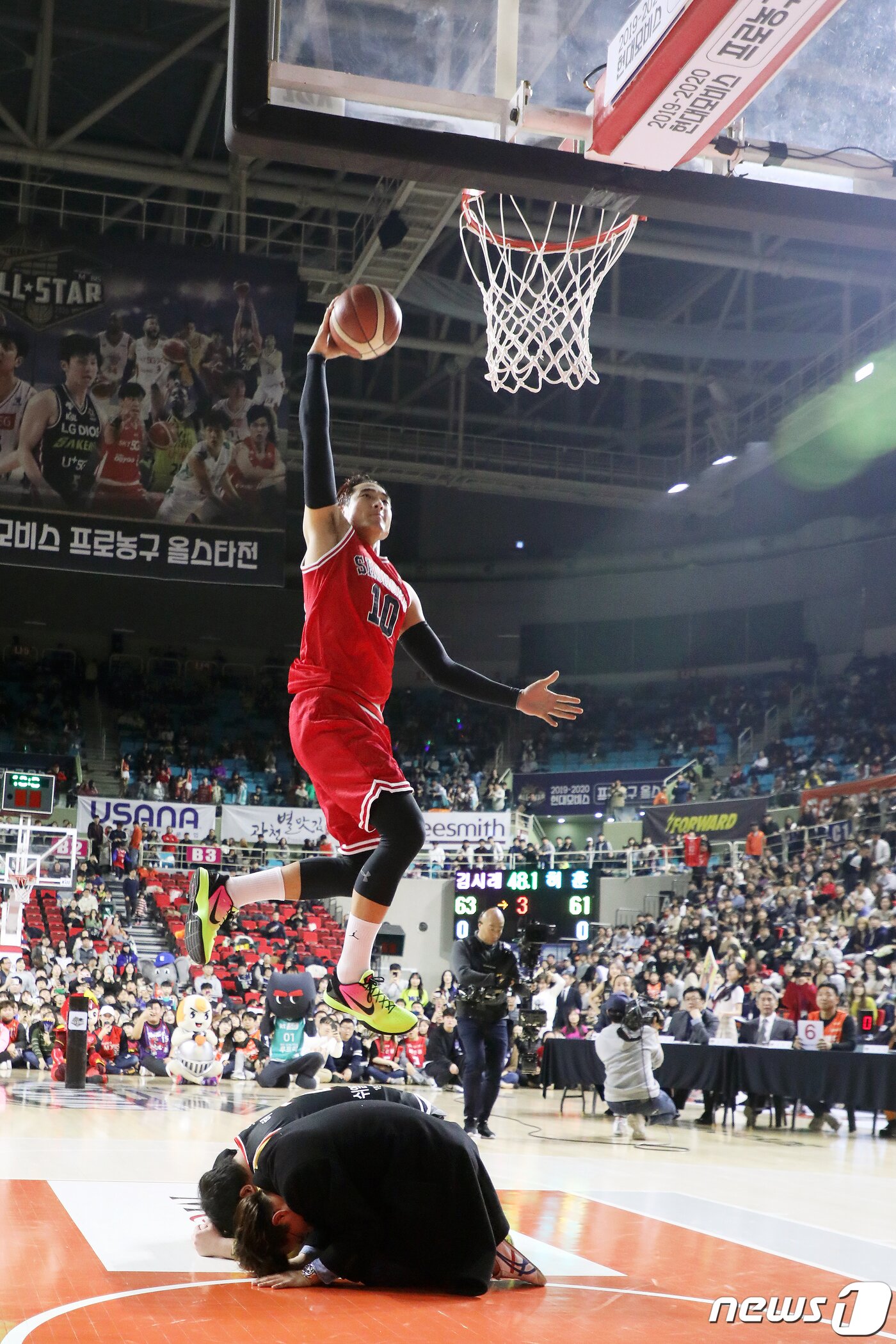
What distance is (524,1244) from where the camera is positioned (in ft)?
19.8

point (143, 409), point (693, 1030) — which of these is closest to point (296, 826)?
point (143, 409)

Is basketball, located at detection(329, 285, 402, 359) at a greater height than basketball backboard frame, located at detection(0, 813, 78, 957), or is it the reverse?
basketball, located at detection(329, 285, 402, 359)

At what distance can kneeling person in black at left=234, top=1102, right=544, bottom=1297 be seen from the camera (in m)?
4.62

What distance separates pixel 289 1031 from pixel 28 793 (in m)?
8.32

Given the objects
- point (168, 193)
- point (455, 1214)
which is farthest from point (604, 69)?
point (168, 193)

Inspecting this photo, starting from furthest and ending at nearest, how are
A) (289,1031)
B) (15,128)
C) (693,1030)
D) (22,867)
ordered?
(22,867)
(15,128)
(289,1031)
(693,1030)

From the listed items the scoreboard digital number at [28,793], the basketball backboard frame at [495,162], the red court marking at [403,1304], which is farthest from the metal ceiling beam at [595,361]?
the red court marking at [403,1304]

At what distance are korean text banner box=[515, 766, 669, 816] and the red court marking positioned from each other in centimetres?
2295

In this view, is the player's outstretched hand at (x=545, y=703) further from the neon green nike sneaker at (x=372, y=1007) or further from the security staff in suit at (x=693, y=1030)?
the security staff in suit at (x=693, y=1030)

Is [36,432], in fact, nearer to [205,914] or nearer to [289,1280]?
[205,914]

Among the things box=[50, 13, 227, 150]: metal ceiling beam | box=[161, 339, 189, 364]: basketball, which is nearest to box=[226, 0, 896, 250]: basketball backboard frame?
box=[161, 339, 189, 364]: basketball

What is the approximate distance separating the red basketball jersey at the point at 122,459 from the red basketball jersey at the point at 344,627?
1255 centimetres

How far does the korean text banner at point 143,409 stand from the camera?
1631 centimetres

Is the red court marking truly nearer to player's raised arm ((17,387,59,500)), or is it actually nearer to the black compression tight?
the black compression tight
